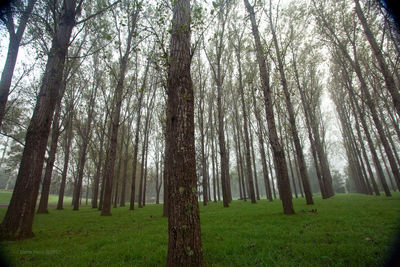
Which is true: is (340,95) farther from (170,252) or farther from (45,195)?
(45,195)

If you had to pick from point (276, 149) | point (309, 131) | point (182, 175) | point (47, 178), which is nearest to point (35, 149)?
point (182, 175)

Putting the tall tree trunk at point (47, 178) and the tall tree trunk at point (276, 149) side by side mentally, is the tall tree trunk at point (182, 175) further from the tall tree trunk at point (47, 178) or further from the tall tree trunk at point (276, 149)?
the tall tree trunk at point (47, 178)

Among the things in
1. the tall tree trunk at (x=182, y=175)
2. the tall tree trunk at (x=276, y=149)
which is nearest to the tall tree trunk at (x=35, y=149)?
the tall tree trunk at (x=182, y=175)

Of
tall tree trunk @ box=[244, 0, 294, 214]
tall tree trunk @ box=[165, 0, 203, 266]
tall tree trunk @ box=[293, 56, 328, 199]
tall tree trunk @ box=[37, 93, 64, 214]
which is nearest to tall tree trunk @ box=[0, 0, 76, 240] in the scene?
tall tree trunk @ box=[165, 0, 203, 266]

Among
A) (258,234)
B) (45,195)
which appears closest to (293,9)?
(258,234)

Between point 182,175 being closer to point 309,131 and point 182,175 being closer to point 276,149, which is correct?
point 276,149

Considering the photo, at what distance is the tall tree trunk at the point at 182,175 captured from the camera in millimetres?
2270

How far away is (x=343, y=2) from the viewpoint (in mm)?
10945

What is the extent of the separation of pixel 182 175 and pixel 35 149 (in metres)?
5.51

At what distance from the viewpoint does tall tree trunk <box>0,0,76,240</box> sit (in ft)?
15.6

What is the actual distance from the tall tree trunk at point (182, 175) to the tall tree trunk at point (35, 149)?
519cm

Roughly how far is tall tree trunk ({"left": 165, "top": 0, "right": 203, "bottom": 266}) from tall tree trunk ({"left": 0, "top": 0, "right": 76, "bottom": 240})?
5.19 m

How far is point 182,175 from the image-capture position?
94.7 inches

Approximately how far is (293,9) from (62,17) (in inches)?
512
